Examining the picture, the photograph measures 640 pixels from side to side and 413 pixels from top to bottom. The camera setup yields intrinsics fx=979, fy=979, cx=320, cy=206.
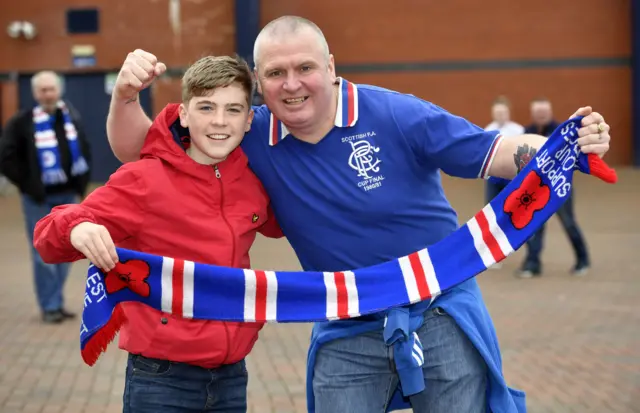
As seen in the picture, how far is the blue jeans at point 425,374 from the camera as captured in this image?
3.31m

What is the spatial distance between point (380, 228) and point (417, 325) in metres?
0.35

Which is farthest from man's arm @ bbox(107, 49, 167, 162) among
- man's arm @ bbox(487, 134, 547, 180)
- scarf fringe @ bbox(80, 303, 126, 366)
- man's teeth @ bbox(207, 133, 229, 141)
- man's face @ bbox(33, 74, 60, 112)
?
man's face @ bbox(33, 74, 60, 112)

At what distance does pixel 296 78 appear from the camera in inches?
130

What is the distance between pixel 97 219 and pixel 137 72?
1.65 feet

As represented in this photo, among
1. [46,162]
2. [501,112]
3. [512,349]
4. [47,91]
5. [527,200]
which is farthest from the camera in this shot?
[501,112]

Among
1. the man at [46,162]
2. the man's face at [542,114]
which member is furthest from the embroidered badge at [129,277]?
the man's face at [542,114]

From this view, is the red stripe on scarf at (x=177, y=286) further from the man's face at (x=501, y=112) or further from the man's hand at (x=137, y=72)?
the man's face at (x=501, y=112)

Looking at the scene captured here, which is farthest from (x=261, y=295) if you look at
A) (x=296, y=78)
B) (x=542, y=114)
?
(x=542, y=114)

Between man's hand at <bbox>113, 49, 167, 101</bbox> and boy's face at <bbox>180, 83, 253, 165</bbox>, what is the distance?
197mm

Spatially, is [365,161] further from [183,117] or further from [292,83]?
[183,117]

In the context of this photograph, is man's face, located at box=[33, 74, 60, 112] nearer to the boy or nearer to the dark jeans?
the dark jeans

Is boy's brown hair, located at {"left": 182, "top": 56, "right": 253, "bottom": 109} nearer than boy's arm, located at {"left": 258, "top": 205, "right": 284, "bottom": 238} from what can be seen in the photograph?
Yes

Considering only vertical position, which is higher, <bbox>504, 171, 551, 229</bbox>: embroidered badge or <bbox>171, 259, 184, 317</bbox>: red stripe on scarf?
<bbox>504, 171, 551, 229</bbox>: embroidered badge

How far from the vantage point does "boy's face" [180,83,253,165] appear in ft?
11.1
